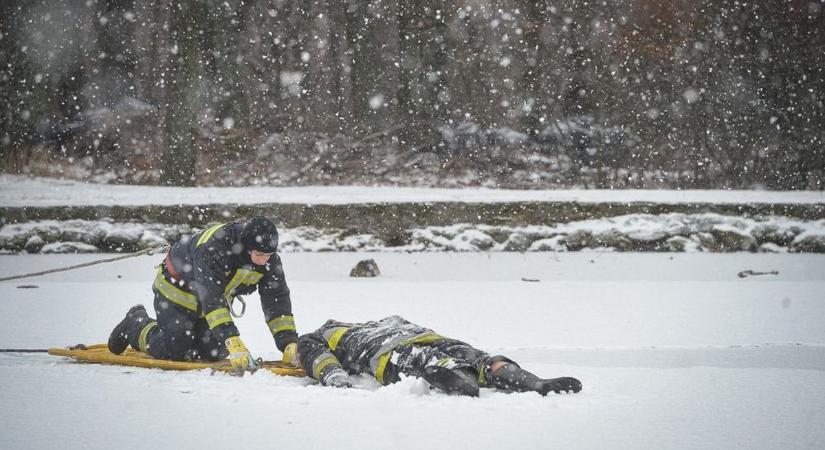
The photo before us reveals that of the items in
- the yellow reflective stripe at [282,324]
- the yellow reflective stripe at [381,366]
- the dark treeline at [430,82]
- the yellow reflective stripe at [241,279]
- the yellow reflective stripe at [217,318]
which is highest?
the dark treeline at [430,82]

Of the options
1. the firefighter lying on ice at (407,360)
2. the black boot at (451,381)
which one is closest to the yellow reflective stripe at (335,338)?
the firefighter lying on ice at (407,360)

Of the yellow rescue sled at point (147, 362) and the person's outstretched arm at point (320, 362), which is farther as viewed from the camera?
the yellow rescue sled at point (147, 362)

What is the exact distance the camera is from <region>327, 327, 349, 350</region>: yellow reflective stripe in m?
4.02

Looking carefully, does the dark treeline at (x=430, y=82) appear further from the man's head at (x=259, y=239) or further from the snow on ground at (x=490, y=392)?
the man's head at (x=259, y=239)

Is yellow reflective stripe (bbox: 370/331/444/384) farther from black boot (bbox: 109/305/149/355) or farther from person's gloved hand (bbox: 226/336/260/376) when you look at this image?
black boot (bbox: 109/305/149/355)

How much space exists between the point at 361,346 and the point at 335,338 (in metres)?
0.20

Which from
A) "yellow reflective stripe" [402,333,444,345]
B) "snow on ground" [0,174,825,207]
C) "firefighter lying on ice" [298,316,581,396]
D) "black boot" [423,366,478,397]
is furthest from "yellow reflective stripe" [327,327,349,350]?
"snow on ground" [0,174,825,207]

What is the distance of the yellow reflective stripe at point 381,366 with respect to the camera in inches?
147

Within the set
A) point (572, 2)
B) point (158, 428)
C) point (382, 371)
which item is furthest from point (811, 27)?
point (158, 428)

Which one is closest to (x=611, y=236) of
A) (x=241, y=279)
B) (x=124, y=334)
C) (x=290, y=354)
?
(x=290, y=354)

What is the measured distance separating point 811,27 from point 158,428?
49.8ft

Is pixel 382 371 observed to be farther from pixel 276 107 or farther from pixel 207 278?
pixel 276 107

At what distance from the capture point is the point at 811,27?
15016 mm

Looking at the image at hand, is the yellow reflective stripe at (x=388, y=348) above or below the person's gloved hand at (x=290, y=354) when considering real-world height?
above
